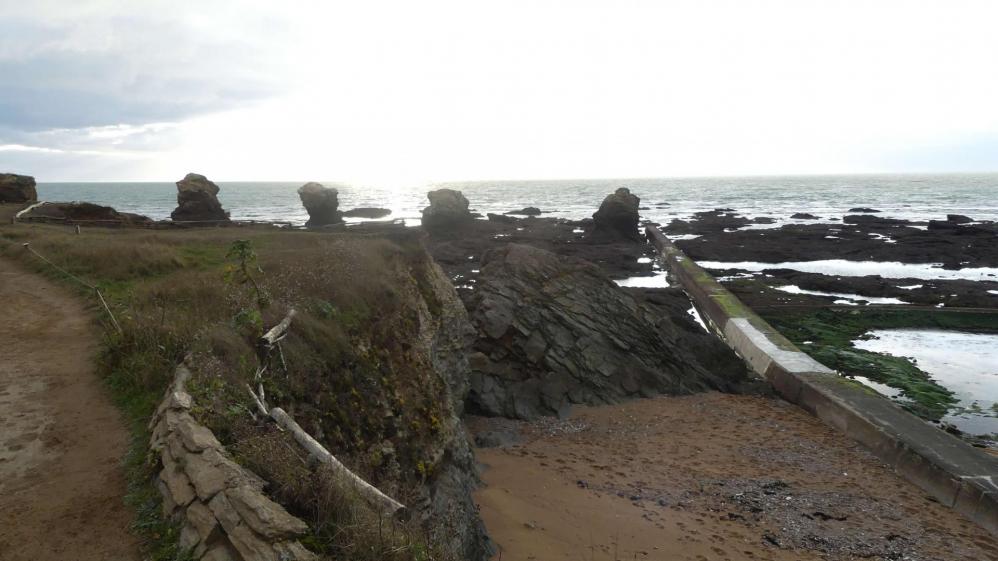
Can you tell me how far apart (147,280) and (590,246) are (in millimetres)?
37541

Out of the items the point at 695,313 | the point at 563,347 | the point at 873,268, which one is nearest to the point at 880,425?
the point at 563,347

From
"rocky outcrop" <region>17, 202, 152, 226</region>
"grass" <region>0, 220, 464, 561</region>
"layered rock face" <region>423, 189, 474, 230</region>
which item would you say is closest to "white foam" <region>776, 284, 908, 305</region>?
"grass" <region>0, 220, 464, 561</region>

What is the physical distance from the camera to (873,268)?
3772 cm

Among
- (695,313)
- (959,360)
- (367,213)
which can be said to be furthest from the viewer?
(367,213)

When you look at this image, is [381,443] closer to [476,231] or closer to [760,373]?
[760,373]

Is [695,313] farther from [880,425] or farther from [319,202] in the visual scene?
[319,202]

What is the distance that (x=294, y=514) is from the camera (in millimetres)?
4695

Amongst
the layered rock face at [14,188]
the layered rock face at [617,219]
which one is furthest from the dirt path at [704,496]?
the layered rock face at [14,188]

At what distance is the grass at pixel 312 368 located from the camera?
191 inches

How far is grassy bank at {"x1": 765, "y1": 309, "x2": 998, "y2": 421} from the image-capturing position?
16.6 meters

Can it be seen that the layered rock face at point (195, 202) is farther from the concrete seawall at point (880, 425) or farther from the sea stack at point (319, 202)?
the concrete seawall at point (880, 425)

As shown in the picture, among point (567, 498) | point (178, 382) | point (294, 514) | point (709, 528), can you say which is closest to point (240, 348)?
point (178, 382)

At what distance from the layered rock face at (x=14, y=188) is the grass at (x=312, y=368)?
1248 inches

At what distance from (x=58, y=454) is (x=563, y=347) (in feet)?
44.1
